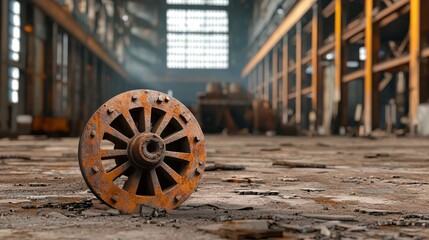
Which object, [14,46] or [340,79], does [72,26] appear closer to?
[14,46]

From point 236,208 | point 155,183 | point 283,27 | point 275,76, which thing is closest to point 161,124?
point 155,183

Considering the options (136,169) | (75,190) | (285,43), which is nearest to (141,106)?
(136,169)

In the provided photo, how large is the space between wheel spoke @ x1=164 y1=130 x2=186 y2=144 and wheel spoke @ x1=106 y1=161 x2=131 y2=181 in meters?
0.22

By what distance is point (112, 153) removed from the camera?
2.53 metres

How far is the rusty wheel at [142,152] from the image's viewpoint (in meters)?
2.47

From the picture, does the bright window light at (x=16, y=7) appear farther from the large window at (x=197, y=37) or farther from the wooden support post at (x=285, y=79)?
the large window at (x=197, y=37)

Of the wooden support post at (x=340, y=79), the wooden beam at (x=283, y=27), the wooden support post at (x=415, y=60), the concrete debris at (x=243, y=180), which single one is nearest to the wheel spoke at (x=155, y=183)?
the concrete debris at (x=243, y=180)

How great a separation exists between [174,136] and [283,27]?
89.2 feet

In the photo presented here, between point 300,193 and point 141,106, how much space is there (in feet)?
4.51

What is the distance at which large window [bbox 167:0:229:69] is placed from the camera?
145ft

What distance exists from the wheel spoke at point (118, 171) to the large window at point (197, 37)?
138 ft

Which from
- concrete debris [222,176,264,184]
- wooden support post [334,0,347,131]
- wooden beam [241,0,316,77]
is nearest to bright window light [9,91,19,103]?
wooden support post [334,0,347,131]

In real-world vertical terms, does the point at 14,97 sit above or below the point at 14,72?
below

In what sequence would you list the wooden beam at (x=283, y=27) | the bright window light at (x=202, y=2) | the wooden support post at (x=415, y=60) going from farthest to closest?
the bright window light at (x=202, y=2)
the wooden beam at (x=283, y=27)
the wooden support post at (x=415, y=60)
